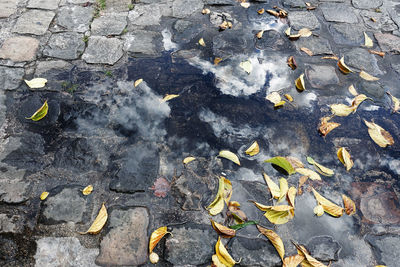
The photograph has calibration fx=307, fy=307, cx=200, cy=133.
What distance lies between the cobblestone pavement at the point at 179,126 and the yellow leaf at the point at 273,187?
34 millimetres

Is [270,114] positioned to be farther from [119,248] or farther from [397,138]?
[119,248]

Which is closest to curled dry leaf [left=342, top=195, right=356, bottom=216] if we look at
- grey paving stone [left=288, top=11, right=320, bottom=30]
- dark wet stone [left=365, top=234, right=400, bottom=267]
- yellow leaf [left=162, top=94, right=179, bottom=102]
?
dark wet stone [left=365, top=234, right=400, bottom=267]

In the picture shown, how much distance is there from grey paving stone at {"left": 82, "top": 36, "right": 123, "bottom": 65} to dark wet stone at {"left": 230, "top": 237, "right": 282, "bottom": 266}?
1.92m

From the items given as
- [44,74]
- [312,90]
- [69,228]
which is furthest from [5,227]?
[312,90]

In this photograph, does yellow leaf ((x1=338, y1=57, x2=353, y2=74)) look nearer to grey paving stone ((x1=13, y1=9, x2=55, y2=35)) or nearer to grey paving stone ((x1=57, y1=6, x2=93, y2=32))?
grey paving stone ((x1=57, y1=6, x2=93, y2=32))

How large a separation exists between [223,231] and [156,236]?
393 millimetres

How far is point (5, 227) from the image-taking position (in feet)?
5.84

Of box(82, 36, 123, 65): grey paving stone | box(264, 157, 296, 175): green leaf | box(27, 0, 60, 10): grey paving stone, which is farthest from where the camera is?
box(27, 0, 60, 10): grey paving stone

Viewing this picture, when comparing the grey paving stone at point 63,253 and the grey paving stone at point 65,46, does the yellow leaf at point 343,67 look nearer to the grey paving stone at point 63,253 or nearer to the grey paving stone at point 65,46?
the grey paving stone at point 65,46

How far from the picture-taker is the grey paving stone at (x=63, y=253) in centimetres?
168

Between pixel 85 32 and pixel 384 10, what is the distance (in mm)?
3422

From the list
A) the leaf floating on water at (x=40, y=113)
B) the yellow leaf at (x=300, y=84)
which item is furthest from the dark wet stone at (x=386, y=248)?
the leaf floating on water at (x=40, y=113)

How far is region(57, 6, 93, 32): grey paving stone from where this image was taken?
3.15 meters

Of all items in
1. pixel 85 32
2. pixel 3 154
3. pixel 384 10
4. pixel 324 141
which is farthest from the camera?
pixel 384 10
